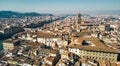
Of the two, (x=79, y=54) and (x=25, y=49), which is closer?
(x=79, y=54)

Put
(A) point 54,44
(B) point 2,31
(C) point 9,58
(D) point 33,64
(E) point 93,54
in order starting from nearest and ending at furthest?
(D) point 33,64, (C) point 9,58, (E) point 93,54, (A) point 54,44, (B) point 2,31

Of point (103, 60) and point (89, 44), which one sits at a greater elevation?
point (89, 44)

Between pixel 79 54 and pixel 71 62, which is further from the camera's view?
pixel 79 54

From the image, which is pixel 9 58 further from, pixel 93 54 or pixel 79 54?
pixel 93 54

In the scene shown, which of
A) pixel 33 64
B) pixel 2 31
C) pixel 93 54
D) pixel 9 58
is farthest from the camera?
pixel 2 31

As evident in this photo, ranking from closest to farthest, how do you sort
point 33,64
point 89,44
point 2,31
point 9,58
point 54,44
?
point 33,64 < point 9,58 < point 89,44 < point 54,44 < point 2,31

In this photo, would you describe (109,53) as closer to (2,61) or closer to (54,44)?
(54,44)

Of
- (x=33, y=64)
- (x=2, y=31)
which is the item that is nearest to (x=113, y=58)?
(x=33, y=64)

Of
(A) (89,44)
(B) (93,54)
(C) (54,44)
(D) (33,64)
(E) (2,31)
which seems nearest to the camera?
(D) (33,64)

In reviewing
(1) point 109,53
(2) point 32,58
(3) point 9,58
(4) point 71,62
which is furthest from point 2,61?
(1) point 109,53
